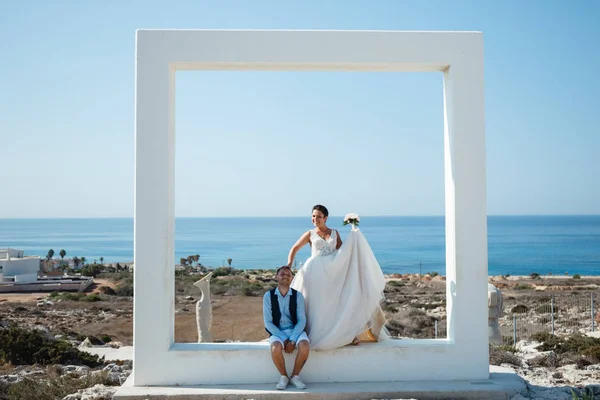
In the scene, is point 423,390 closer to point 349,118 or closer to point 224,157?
point 349,118

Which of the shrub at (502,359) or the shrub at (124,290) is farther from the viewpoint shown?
the shrub at (124,290)

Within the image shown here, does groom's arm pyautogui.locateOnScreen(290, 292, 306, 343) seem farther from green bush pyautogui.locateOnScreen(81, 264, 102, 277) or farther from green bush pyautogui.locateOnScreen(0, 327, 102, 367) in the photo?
green bush pyautogui.locateOnScreen(81, 264, 102, 277)

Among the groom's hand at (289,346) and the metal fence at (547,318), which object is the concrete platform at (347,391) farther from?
the metal fence at (547,318)

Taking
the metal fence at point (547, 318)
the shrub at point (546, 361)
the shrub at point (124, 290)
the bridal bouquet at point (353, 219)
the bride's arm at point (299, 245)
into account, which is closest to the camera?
the bride's arm at point (299, 245)

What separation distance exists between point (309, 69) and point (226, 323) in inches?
459

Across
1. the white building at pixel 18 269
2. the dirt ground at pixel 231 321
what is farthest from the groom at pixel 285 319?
the white building at pixel 18 269

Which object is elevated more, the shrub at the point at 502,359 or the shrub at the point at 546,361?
the shrub at the point at 502,359

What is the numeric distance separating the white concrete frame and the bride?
10.1 inches

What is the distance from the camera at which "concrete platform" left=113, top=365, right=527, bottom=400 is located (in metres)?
5.79

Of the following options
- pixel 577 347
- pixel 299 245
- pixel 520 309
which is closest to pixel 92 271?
pixel 520 309

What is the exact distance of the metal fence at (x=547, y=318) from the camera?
1447 cm

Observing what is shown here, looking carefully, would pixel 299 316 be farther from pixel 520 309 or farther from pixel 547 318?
pixel 520 309

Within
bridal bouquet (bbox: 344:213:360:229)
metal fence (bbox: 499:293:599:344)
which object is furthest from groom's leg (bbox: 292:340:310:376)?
metal fence (bbox: 499:293:599:344)

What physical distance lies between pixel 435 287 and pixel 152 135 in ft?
73.0
